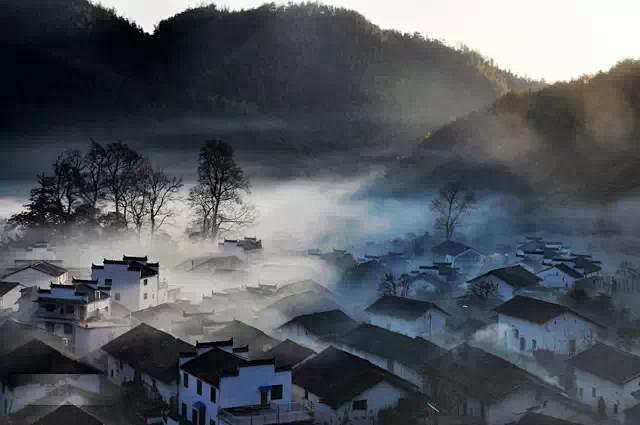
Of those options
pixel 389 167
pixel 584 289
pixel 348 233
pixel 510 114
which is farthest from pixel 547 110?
pixel 584 289

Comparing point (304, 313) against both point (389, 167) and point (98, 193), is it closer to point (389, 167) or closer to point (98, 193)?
point (98, 193)

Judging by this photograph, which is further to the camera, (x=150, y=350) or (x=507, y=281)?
(x=507, y=281)

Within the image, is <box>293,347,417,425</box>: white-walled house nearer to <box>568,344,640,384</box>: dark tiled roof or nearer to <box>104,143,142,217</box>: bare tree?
<box>568,344,640,384</box>: dark tiled roof

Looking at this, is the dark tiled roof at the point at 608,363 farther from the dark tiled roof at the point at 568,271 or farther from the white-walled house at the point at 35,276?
the white-walled house at the point at 35,276

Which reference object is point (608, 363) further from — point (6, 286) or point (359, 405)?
point (6, 286)

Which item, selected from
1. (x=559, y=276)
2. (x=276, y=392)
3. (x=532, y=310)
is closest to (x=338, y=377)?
(x=276, y=392)

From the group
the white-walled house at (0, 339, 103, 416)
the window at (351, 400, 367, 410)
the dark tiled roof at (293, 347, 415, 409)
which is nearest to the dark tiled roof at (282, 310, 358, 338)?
the dark tiled roof at (293, 347, 415, 409)
